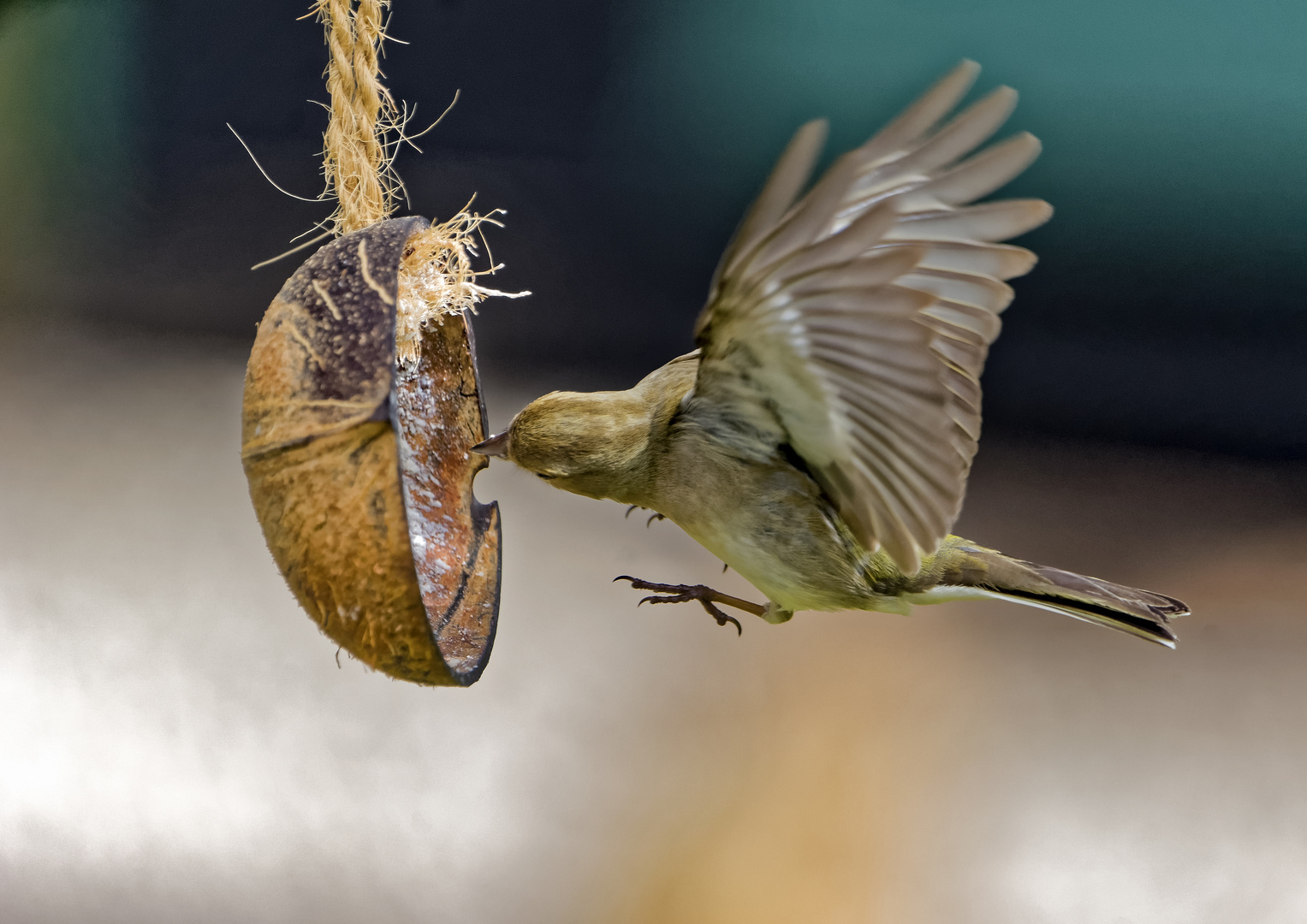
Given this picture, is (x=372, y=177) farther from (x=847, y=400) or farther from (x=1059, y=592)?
(x=1059, y=592)

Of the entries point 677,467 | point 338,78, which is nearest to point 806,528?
point 677,467

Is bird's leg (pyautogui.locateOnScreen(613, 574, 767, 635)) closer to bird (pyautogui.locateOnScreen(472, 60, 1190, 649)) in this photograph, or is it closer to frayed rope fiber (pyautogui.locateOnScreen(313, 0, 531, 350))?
bird (pyautogui.locateOnScreen(472, 60, 1190, 649))

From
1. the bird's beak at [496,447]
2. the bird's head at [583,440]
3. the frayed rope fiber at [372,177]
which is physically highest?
the frayed rope fiber at [372,177]

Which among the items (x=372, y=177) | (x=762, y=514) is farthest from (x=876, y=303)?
(x=372, y=177)

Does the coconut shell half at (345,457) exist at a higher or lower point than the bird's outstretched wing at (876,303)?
lower

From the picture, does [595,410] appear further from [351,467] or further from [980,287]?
[980,287]

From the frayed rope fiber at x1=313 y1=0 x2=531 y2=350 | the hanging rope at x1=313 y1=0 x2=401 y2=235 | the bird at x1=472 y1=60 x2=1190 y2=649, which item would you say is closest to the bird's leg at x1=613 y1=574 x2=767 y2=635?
the bird at x1=472 y1=60 x2=1190 y2=649

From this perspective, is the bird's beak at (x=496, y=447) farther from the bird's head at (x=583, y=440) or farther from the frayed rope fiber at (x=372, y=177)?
the frayed rope fiber at (x=372, y=177)

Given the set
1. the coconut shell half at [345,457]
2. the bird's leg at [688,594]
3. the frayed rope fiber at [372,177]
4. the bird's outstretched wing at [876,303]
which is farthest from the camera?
the bird's leg at [688,594]

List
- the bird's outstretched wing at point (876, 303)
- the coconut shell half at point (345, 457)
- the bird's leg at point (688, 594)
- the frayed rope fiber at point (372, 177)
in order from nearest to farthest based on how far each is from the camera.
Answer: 1. the bird's outstretched wing at point (876, 303)
2. the coconut shell half at point (345, 457)
3. the frayed rope fiber at point (372, 177)
4. the bird's leg at point (688, 594)

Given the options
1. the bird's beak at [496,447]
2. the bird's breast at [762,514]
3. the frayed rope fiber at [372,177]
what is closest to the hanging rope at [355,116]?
the frayed rope fiber at [372,177]
